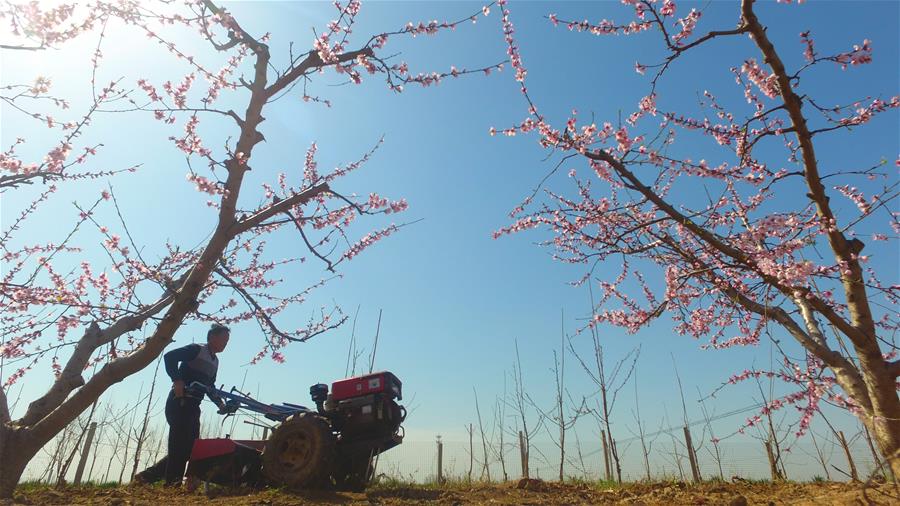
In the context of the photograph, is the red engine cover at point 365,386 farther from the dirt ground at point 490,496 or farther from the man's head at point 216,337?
the man's head at point 216,337

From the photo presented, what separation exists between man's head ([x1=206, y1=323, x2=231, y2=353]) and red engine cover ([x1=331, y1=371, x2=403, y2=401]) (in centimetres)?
159

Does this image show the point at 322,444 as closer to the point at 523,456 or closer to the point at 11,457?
the point at 11,457

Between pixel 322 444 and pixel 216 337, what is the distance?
6.47ft

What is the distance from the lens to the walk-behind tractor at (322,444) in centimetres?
433

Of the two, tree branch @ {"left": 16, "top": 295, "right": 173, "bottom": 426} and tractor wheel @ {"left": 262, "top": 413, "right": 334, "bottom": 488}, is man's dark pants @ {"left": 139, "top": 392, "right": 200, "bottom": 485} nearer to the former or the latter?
tree branch @ {"left": 16, "top": 295, "right": 173, "bottom": 426}

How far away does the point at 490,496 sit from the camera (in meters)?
4.15

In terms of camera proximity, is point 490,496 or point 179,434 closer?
point 490,496

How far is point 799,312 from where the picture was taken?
4078 millimetres

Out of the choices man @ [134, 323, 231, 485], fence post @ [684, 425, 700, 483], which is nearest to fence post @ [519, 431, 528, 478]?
fence post @ [684, 425, 700, 483]

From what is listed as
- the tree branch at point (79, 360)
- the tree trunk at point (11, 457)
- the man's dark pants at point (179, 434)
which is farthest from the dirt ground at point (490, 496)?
the tree branch at point (79, 360)

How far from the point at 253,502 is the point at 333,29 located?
4392 mm

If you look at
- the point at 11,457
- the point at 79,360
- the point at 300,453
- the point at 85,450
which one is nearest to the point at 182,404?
the point at 79,360

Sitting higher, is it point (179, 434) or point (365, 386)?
point (365, 386)

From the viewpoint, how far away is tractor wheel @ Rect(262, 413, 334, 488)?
4242mm
